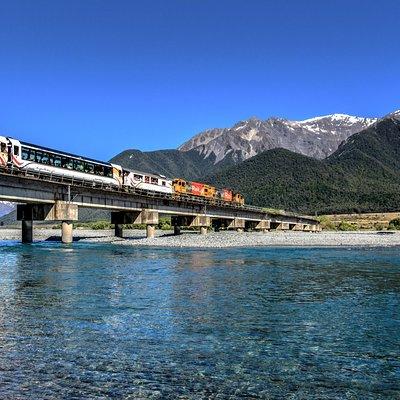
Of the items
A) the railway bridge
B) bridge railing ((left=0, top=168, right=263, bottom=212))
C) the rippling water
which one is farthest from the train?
the rippling water

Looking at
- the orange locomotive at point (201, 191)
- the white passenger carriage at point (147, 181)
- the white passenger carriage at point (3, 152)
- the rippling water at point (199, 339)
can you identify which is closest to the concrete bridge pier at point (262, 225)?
the orange locomotive at point (201, 191)

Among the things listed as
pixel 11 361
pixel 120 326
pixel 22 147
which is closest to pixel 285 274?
pixel 120 326

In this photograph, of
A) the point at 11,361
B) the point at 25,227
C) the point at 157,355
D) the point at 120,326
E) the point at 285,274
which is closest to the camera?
the point at 11,361

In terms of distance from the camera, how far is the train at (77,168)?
5372 centimetres

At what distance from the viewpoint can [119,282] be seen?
24.7 meters

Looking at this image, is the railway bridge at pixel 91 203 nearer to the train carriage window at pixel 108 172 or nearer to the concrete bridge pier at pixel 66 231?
the concrete bridge pier at pixel 66 231

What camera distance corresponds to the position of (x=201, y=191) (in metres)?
104

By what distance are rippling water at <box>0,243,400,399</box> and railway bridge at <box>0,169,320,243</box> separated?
3337 centimetres

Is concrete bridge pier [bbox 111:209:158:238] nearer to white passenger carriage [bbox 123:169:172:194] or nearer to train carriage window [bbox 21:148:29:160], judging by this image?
white passenger carriage [bbox 123:169:172:194]

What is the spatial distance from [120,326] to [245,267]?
2025cm

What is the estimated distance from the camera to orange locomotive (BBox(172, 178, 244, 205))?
310ft

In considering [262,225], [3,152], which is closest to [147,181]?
[3,152]

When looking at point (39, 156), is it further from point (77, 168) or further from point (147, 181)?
point (147, 181)

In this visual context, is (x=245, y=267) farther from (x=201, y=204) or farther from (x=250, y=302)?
(x=201, y=204)
